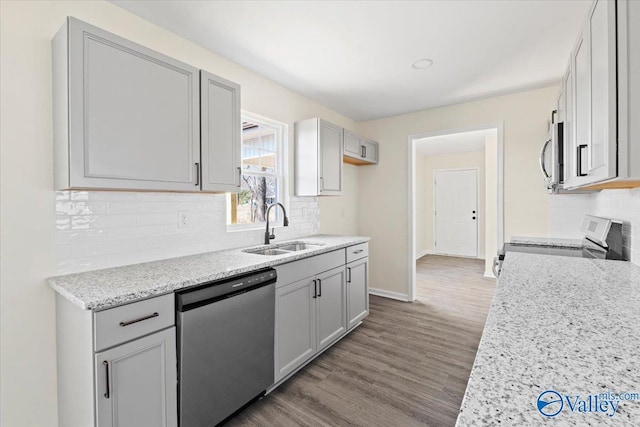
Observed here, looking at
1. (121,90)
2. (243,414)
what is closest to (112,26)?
(121,90)

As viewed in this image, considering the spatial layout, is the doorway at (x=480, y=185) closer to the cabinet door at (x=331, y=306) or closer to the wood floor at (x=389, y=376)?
the wood floor at (x=389, y=376)

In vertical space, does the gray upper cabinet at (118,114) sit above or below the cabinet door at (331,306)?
above

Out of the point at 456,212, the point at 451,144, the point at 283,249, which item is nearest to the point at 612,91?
the point at 283,249

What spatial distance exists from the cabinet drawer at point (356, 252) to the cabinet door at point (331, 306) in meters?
0.18

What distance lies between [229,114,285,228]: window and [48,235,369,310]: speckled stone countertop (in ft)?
2.08

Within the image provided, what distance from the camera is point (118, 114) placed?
63.8 inches

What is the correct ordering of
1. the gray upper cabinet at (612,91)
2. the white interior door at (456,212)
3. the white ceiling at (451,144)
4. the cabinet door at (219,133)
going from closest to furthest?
the gray upper cabinet at (612,91)
the cabinet door at (219,133)
the white ceiling at (451,144)
the white interior door at (456,212)

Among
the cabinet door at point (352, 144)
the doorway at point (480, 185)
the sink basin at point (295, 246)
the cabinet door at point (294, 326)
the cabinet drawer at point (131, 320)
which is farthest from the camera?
the cabinet door at point (352, 144)

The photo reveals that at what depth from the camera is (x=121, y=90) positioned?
1.63m

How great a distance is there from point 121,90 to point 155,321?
1.21 meters

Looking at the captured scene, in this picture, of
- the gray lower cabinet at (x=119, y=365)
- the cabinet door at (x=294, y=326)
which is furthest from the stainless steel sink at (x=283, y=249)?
the gray lower cabinet at (x=119, y=365)

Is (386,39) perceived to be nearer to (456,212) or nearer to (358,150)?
(358,150)

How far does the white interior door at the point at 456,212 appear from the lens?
7047mm

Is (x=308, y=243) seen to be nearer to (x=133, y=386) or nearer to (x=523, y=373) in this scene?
(x=133, y=386)
